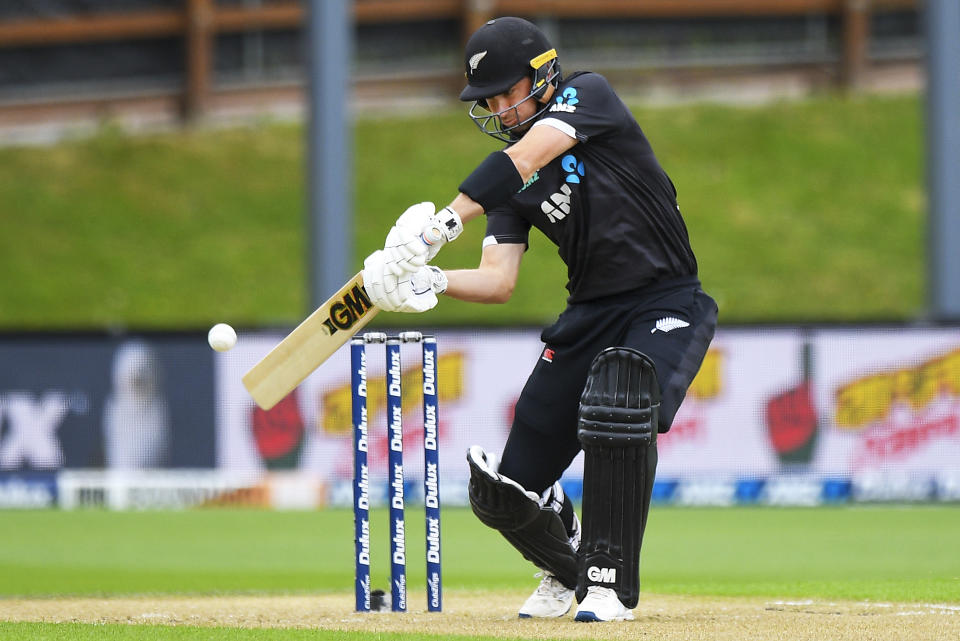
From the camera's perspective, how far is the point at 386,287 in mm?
4617

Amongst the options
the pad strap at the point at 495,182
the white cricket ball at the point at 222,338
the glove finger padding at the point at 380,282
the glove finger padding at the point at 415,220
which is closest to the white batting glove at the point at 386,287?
the glove finger padding at the point at 380,282

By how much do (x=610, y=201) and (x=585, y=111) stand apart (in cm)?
30

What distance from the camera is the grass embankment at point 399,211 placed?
22.4 metres

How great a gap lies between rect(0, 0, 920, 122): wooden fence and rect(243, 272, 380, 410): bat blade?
22.1 m

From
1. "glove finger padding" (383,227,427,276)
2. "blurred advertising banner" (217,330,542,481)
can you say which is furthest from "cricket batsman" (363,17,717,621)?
"blurred advertising banner" (217,330,542,481)

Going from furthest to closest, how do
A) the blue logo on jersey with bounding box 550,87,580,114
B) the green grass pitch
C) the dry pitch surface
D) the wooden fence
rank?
the wooden fence
the green grass pitch
the blue logo on jersey with bounding box 550,87,580,114
the dry pitch surface

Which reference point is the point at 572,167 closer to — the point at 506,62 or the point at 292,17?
the point at 506,62

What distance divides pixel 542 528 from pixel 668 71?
23893 mm

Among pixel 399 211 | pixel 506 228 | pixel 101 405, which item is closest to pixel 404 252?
pixel 506 228

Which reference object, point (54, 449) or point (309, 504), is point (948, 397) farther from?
point (54, 449)

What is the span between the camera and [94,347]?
38.2ft

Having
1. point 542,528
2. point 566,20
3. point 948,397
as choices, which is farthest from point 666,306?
point 566,20

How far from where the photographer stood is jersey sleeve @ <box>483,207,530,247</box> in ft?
17.3

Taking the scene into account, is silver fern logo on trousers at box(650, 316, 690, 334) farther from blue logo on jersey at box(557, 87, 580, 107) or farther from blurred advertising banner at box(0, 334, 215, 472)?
blurred advertising banner at box(0, 334, 215, 472)
